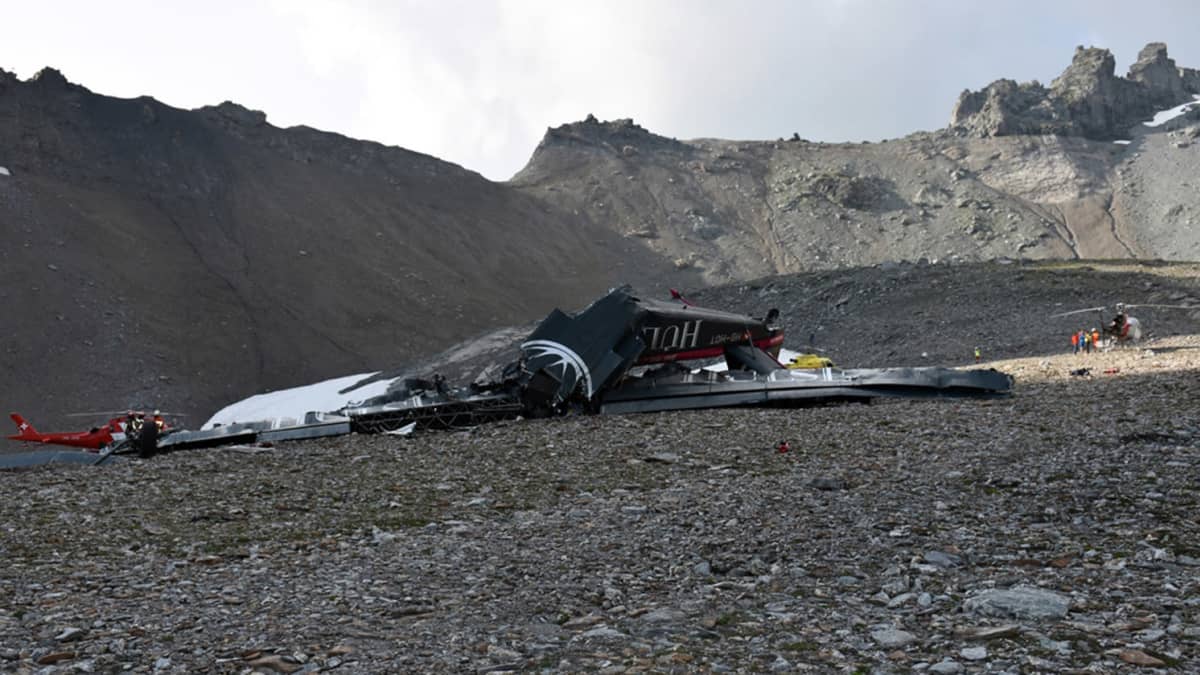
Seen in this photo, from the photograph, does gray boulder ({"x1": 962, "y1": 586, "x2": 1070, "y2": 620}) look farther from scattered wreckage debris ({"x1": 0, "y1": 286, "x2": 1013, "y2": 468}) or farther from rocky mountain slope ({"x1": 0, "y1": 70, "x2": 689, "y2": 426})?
rocky mountain slope ({"x1": 0, "y1": 70, "x2": 689, "y2": 426})

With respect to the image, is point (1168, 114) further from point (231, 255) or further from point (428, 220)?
point (231, 255)

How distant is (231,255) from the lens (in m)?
65.1

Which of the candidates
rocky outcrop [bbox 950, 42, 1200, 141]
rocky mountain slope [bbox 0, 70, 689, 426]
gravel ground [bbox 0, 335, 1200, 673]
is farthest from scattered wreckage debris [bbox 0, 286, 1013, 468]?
Answer: rocky outcrop [bbox 950, 42, 1200, 141]

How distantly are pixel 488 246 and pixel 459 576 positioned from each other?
7089 cm

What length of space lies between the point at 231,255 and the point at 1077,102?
89.0m

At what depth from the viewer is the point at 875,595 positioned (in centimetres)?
658

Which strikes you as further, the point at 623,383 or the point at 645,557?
the point at 623,383

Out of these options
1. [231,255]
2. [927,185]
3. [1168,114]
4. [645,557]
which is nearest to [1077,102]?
[1168,114]

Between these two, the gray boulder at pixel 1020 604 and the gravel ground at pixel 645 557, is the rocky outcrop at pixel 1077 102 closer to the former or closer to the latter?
the gravel ground at pixel 645 557

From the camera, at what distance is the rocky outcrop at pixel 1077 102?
334 feet

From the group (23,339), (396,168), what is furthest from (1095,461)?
(396,168)

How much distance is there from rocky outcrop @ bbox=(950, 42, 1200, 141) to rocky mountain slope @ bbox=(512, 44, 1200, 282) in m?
0.20

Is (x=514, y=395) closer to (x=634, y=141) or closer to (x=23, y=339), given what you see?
Result: (x=23, y=339)

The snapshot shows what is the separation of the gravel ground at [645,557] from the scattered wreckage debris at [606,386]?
357cm
